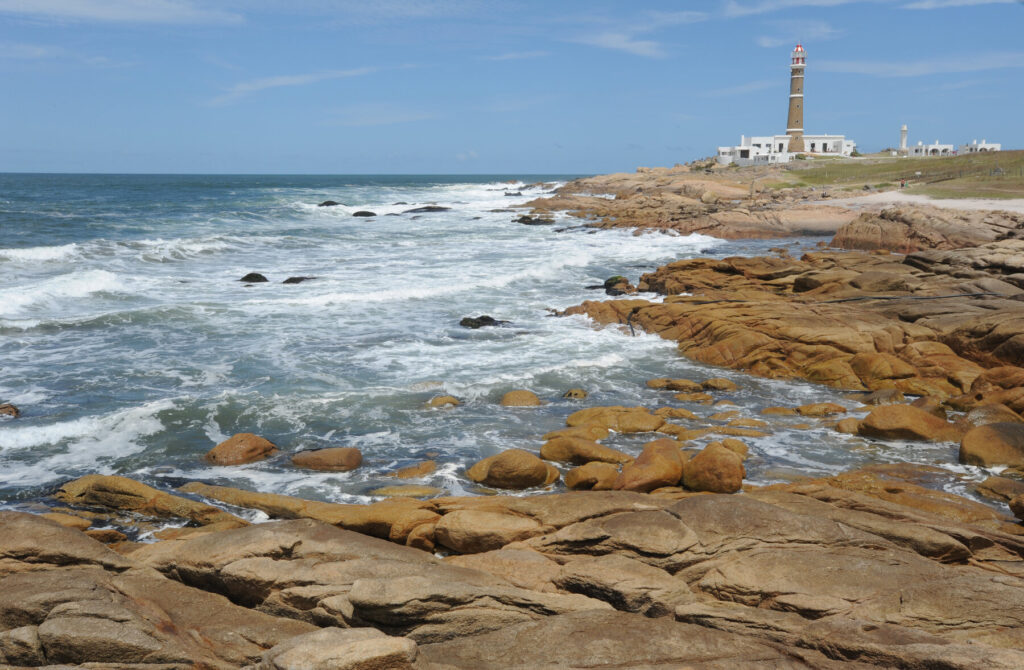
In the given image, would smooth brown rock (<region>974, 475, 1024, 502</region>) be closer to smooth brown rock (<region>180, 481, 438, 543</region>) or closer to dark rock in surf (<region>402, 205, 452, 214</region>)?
smooth brown rock (<region>180, 481, 438, 543</region>)

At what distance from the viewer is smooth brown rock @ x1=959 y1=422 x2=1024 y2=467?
1008 cm

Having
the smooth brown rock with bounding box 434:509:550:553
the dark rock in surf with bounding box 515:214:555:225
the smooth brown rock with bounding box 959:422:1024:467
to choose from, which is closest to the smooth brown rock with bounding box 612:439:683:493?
the smooth brown rock with bounding box 434:509:550:553

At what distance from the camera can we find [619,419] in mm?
12164

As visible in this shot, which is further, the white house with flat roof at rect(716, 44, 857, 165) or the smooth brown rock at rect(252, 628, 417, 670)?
the white house with flat roof at rect(716, 44, 857, 165)

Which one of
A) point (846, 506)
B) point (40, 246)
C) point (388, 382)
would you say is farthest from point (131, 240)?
point (846, 506)

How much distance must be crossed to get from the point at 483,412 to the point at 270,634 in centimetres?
793

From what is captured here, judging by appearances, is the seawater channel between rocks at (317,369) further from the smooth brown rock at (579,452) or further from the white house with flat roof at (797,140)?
the white house with flat roof at (797,140)

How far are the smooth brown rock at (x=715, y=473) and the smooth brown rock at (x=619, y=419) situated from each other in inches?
105

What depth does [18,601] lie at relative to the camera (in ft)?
16.0

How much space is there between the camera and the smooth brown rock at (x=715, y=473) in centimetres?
905

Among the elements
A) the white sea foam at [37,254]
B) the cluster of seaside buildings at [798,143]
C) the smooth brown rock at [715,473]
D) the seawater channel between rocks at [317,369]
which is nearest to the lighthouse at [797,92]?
the cluster of seaside buildings at [798,143]

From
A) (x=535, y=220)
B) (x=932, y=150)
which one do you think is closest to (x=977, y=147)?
(x=932, y=150)

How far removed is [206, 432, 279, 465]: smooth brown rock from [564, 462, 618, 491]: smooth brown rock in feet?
14.5

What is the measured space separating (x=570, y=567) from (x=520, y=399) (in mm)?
7501
